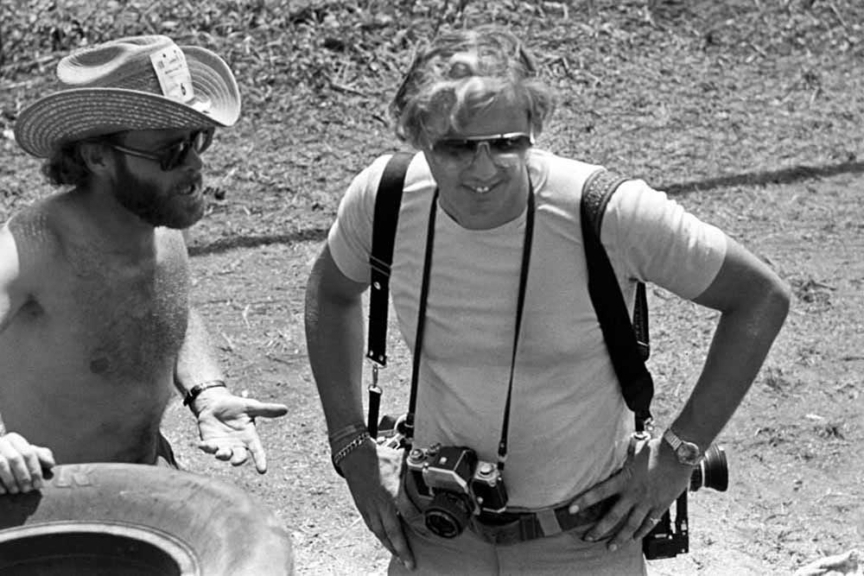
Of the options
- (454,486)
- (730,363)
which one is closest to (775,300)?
(730,363)

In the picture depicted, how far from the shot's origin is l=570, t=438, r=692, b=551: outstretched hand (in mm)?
3117

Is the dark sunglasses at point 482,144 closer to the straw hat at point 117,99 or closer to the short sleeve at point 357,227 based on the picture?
the short sleeve at point 357,227

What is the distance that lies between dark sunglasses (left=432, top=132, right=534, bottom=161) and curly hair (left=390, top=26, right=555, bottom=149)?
0.03m

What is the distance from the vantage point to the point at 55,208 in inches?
136

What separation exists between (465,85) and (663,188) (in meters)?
4.64

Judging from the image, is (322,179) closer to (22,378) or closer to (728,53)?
(728,53)

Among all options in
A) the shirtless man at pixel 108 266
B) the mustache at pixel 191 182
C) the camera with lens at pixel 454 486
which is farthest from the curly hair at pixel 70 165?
the camera with lens at pixel 454 486

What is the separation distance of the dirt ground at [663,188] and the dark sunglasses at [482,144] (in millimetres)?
2238

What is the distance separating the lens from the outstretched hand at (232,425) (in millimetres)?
3422

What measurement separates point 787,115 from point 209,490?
5831mm

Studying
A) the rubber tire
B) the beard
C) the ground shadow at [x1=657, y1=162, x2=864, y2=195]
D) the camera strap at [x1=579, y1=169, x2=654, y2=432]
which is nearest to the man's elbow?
the camera strap at [x1=579, y1=169, x2=654, y2=432]

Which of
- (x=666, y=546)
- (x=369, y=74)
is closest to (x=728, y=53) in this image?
(x=369, y=74)

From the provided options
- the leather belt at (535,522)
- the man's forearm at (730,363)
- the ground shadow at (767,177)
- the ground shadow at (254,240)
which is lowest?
the ground shadow at (254,240)

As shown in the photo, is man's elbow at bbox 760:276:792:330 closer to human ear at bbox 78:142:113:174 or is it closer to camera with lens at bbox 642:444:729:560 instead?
camera with lens at bbox 642:444:729:560
